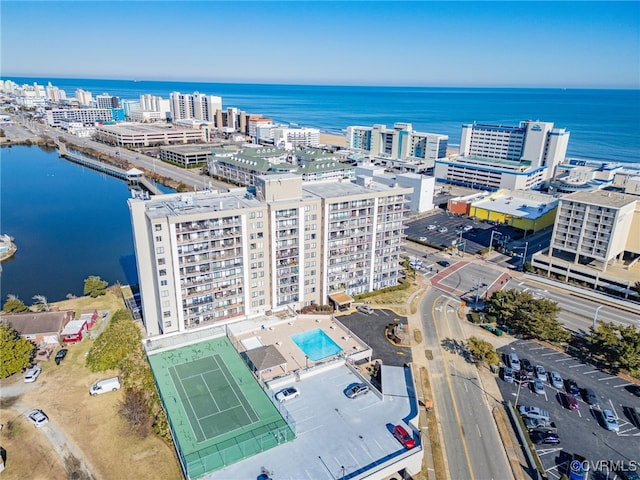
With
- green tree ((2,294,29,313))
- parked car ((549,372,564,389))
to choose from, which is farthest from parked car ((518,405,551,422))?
green tree ((2,294,29,313))

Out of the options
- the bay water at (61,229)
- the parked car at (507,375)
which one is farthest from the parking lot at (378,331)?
the bay water at (61,229)

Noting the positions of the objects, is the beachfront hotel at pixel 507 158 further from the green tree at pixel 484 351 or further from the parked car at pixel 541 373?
the green tree at pixel 484 351

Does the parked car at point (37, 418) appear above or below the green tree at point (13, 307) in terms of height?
below

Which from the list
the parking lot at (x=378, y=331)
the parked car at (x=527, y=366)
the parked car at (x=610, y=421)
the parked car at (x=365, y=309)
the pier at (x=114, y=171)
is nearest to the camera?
the parked car at (x=610, y=421)

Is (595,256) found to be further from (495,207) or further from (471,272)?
(495,207)

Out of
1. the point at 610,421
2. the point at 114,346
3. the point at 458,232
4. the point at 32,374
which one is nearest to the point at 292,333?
the point at 114,346

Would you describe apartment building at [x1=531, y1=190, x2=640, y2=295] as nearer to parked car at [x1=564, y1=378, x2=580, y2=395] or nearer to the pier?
parked car at [x1=564, y1=378, x2=580, y2=395]
